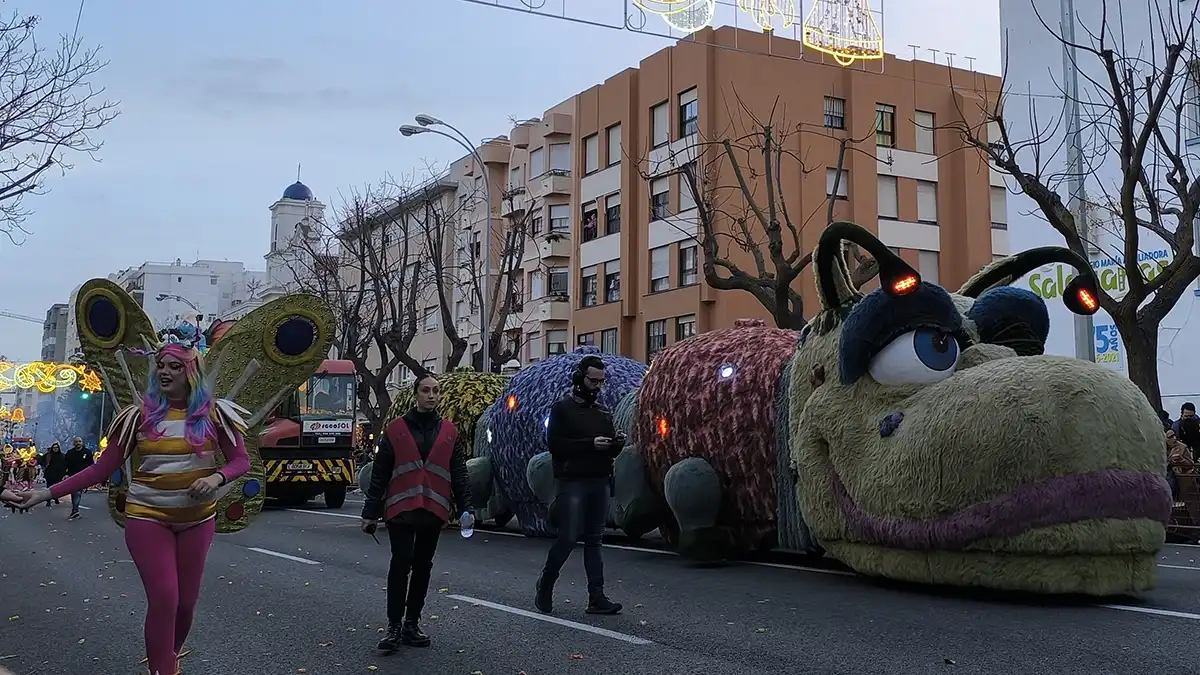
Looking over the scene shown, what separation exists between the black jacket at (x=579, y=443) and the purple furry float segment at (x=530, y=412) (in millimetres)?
4864

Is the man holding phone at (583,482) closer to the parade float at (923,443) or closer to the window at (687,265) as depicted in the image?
the parade float at (923,443)

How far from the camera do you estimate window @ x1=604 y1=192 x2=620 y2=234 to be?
37.5 metres

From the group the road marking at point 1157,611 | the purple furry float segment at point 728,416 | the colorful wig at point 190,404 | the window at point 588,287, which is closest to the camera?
the colorful wig at point 190,404

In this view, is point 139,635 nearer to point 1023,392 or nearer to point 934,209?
point 1023,392

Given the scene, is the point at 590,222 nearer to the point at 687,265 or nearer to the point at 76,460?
the point at 687,265

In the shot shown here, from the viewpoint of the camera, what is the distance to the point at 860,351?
848 cm

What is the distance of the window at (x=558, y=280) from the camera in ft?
135

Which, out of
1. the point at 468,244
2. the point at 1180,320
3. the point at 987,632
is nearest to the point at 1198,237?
the point at 1180,320

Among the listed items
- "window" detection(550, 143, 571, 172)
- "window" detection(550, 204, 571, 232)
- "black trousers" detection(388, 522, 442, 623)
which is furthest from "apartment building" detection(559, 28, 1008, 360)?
"black trousers" detection(388, 522, 442, 623)

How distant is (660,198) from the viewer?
115 ft

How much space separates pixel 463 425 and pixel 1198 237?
14.5 metres

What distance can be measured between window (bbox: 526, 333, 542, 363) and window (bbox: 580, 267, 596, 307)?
288 centimetres

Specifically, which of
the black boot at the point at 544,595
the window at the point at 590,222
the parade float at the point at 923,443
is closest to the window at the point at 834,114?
the window at the point at 590,222

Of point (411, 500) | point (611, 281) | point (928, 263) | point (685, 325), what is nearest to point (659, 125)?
point (611, 281)
